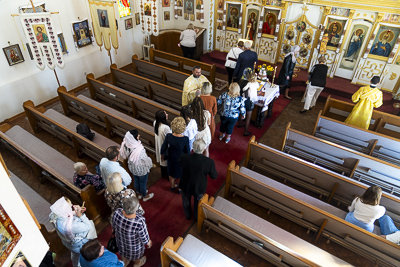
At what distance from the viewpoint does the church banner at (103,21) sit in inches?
296

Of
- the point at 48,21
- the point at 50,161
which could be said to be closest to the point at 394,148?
the point at 50,161

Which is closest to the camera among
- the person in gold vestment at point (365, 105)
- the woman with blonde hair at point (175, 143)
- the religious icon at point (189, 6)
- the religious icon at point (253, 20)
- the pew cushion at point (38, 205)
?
the woman with blonde hair at point (175, 143)

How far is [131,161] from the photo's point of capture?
404 cm

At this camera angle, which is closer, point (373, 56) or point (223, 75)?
point (373, 56)

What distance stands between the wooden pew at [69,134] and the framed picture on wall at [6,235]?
319 cm

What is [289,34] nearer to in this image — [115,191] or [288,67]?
[288,67]

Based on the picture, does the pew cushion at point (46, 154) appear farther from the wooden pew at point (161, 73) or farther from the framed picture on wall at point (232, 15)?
the framed picture on wall at point (232, 15)

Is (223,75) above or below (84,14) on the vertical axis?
below

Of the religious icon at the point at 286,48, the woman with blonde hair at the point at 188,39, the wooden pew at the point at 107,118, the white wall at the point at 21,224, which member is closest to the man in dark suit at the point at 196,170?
the wooden pew at the point at 107,118

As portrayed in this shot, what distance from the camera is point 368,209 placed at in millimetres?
3463

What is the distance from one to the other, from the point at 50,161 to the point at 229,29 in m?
7.69

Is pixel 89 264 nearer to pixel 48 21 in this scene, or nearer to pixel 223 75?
pixel 48 21

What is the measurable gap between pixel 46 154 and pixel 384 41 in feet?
30.1

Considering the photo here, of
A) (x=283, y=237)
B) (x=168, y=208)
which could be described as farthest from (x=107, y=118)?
(x=283, y=237)
